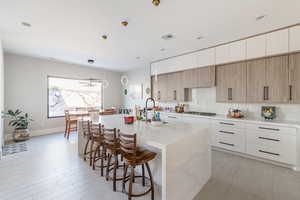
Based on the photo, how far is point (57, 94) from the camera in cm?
539

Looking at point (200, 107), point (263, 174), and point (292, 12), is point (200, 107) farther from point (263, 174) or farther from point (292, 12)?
point (292, 12)

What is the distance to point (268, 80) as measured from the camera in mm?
2990

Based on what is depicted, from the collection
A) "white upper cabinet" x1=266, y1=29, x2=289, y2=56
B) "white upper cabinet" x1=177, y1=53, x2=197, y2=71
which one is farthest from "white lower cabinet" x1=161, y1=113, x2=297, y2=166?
"white upper cabinet" x1=177, y1=53, x2=197, y2=71

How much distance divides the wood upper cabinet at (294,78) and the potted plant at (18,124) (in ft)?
23.5

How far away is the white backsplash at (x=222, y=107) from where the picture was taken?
2.89m

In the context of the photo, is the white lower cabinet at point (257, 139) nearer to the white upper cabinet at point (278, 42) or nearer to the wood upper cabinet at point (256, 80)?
the wood upper cabinet at point (256, 80)

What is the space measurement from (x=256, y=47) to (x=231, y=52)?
507 mm

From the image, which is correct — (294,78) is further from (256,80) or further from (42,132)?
(42,132)

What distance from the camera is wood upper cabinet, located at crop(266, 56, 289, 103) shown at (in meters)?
2.78

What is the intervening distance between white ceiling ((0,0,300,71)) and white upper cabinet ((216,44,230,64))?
0.87ft

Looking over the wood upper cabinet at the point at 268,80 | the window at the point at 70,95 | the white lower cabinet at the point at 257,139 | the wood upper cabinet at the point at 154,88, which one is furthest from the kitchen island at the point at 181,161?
the window at the point at 70,95

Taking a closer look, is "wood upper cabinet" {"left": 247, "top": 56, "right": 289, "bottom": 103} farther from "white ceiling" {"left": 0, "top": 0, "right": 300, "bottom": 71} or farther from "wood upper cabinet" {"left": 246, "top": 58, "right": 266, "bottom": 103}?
"white ceiling" {"left": 0, "top": 0, "right": 300, "bottom": 71}

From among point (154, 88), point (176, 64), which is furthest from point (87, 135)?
point (176, 64)

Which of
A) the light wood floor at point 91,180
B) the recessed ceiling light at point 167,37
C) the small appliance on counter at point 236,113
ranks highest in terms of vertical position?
the recessed ceiling light at point 167,37
